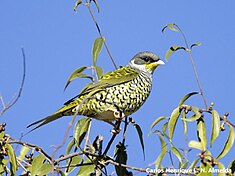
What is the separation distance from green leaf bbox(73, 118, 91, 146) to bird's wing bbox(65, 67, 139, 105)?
46cm

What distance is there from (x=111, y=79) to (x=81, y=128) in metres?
1.12

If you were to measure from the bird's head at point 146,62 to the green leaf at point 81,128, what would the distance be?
5.80 ft

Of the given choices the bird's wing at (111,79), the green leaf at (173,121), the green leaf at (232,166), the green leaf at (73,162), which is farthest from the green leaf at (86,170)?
the green leaf at (232,166)

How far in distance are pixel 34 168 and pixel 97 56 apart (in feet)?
3.61

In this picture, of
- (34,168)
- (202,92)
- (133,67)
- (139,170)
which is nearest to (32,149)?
(34,168)

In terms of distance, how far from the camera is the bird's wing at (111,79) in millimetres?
4398

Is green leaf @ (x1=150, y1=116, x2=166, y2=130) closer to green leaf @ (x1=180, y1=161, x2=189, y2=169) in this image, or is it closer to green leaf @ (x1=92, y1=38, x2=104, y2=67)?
green leaf @ (x1=180, y1=161, x2=189, y2=169)

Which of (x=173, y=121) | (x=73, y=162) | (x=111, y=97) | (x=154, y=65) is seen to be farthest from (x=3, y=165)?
(x=154, y=65)

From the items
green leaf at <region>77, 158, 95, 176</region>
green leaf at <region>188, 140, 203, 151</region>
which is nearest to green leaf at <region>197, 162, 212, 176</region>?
green leaf at <region>188, 140, 203, 151</region>

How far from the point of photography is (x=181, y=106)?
357cm

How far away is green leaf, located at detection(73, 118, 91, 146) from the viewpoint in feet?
12.1

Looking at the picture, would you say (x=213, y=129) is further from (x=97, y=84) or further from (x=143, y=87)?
(x=143, y=87)

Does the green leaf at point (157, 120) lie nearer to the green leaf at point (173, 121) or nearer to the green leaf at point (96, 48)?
the green leaf at point (173, 121)

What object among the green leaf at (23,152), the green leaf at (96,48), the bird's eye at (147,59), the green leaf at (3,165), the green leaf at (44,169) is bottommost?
the green leaf at (44,169)
